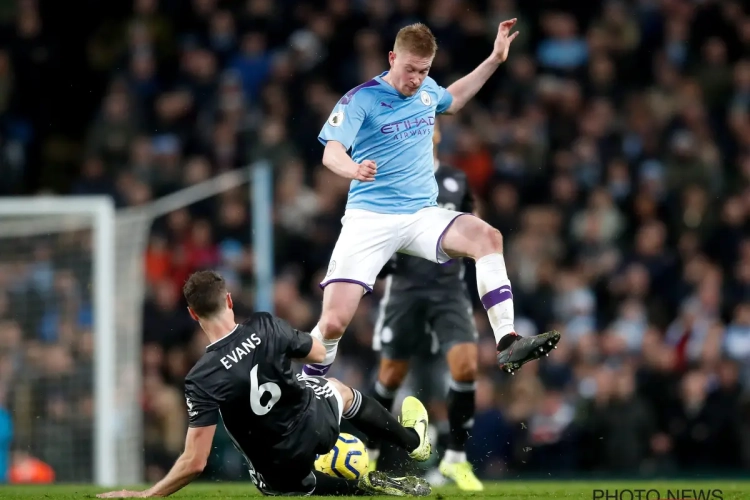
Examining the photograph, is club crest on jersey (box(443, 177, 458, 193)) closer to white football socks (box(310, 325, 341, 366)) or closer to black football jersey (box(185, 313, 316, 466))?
white football socks (box(310, 325, 341, 366))

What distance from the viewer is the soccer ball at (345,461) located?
316 inches

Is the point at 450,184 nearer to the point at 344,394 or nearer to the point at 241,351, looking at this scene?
the point at 344,394

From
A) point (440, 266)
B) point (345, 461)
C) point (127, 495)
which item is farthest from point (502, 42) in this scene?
point (127, 495)

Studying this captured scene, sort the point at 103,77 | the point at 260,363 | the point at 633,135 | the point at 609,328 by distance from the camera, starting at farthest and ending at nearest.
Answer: the point at 103,77
the point at 633,135
the point at 609,328
the point at 260,363

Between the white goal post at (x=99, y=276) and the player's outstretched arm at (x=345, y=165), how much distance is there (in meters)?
5.05

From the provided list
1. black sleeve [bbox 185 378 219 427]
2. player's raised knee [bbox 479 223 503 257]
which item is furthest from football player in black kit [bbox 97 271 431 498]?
player's raised knee [bbox 479 223 503 257]

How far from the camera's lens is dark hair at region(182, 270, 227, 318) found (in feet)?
23.9

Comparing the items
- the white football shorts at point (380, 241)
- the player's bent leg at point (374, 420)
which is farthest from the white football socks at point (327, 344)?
the player's bent leg at point (374, 420)

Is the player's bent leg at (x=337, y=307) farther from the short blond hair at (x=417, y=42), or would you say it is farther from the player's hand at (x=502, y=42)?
the player's hand at (x=502, y=42)

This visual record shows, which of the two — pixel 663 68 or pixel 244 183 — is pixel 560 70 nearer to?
pixel 663 68

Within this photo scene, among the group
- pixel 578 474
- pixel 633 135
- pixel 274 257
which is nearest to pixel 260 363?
pixel 578 474

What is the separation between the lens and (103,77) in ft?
58.8

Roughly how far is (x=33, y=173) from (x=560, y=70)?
23.6ft

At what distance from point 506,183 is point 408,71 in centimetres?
738
